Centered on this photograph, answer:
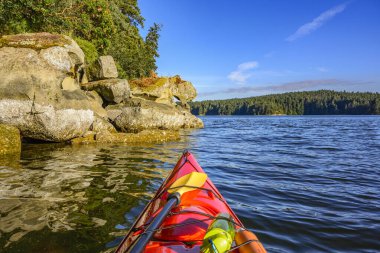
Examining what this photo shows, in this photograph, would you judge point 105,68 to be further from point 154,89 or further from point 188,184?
point 188,184

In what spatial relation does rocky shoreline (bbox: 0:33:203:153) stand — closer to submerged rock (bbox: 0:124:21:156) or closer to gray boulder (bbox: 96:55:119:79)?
submerged rock (bbox: 0:124:21:156)

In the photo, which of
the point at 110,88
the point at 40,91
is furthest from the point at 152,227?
the point at 110,88

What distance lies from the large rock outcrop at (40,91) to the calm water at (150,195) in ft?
4.57

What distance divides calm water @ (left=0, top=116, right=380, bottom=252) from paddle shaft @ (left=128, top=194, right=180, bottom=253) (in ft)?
3.65

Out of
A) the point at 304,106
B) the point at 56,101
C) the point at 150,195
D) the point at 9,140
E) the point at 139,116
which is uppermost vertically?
the point at 304,106

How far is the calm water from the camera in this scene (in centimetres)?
355

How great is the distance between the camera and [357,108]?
10331 cm

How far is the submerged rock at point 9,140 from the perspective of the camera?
866cm

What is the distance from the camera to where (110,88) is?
50.8 ft

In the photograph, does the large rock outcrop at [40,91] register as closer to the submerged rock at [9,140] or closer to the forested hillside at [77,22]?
the submerged rock at [9,140]

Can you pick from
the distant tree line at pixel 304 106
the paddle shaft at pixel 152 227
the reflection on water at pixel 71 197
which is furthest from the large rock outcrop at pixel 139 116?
the distant tree line at pixel 304 106

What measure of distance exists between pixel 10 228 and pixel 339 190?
19.4 ft

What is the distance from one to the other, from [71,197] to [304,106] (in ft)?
410

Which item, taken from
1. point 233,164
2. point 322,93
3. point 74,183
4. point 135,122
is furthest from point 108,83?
point 322,93
